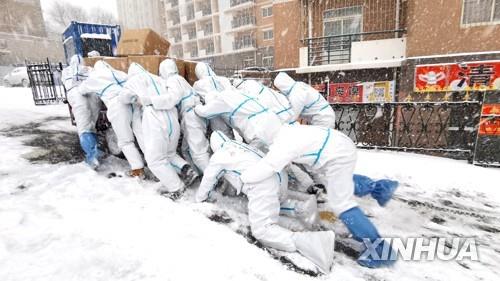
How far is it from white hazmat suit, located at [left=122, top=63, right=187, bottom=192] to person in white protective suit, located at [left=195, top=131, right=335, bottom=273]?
1.96 feet

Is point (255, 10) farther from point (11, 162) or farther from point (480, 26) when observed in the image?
point (11, 162)

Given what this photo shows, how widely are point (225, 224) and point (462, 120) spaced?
4715 mm

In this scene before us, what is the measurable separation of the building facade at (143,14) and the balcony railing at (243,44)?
16604mm

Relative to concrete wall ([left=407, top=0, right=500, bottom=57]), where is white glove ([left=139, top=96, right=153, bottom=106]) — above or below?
below

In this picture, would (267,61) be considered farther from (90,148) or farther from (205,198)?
(205,198)

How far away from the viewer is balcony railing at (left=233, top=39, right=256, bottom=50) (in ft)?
88.4

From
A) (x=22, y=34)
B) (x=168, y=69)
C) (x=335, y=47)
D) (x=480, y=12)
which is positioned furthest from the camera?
(x=22, y=34)

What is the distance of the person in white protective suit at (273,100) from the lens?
4058 mm

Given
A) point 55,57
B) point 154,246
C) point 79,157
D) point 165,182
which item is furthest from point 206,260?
point 55,57

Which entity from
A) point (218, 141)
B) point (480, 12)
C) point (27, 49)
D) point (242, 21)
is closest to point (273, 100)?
point (218, 141)

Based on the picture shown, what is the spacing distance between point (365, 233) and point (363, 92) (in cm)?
657

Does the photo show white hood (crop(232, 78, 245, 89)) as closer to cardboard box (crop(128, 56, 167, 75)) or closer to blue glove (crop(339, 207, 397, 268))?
cardboard box (crop(128, 56, 167, 75))

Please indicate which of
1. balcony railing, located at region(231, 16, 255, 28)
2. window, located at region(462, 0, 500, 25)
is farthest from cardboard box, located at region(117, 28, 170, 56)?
balcony railing, located at region(231, 16, 255, 28)

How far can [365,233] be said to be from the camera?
2.36 meters
